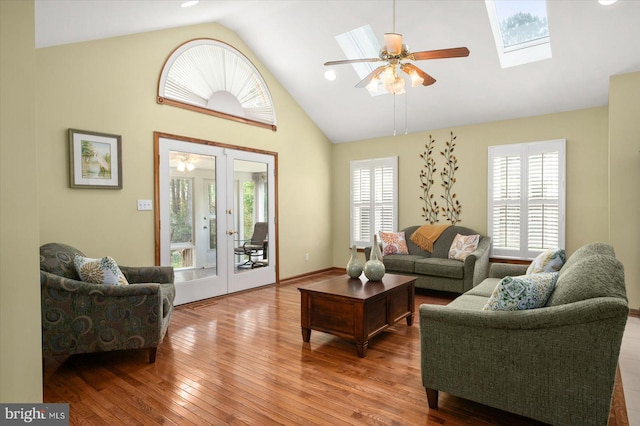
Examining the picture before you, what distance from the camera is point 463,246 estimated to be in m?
5.23

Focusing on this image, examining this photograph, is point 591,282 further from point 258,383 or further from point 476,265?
A: point 476,265

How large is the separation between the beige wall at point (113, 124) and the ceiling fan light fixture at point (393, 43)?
9.23ft

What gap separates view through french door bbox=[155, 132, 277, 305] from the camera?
14.7 feet

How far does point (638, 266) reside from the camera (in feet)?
13.6

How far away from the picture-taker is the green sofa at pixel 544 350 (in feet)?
5.56

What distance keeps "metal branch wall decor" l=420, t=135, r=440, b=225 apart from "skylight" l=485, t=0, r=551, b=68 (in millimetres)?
1768

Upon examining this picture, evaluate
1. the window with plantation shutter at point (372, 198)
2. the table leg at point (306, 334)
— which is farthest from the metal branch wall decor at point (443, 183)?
the table leg at point (306, 334)

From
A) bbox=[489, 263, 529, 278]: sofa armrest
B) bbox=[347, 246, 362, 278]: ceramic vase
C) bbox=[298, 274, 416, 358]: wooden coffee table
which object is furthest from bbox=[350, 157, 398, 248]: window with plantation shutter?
bbox=[298, 274, 416, 358]: wooden coffee table

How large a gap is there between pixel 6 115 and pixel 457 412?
8.69ft

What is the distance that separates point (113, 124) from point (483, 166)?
4967 millimetres

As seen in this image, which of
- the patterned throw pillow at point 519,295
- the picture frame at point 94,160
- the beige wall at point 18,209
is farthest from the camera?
the picture frame at point 94,160

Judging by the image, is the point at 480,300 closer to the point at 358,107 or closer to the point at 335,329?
the point at 335,329

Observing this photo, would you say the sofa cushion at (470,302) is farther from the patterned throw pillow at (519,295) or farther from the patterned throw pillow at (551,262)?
the patterned throw pillow at (519,295)

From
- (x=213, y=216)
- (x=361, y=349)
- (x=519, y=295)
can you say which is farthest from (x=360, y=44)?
(x=519, y=295)
